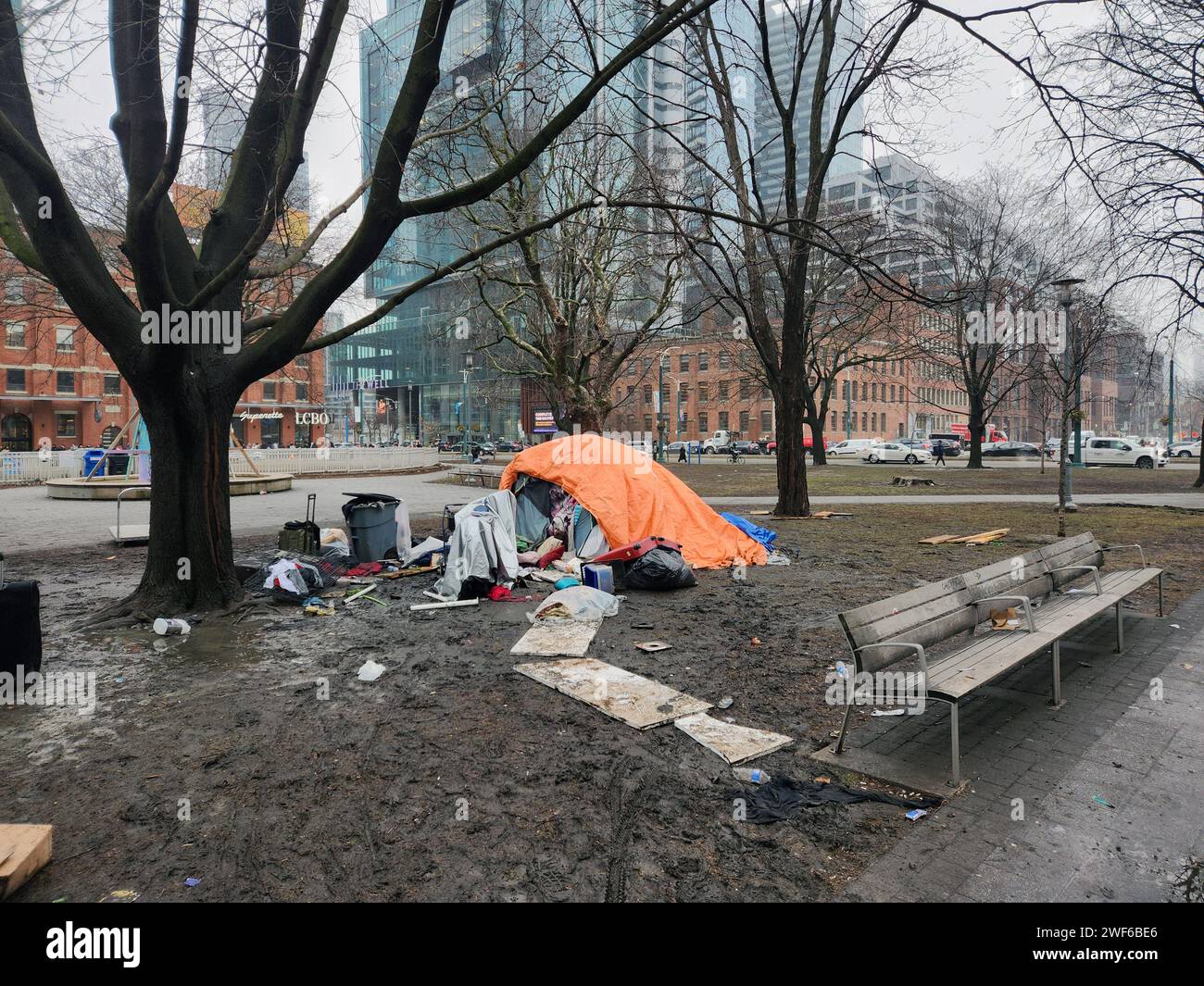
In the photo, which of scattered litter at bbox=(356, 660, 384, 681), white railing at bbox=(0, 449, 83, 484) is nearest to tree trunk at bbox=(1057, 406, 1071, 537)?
scattered litter at bbox=(356, 660, 384, 681)

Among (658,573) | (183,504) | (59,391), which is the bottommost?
(658,573)

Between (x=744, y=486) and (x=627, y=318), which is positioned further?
(x=627, y=318)

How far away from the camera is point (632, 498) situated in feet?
33.8

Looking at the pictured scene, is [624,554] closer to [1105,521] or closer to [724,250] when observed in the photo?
[724,250]

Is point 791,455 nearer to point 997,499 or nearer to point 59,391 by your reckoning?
point 997,499

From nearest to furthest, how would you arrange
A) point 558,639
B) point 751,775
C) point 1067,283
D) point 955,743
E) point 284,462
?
point 955,743
point 751,775
point 558,639
point 1067,283
point 284,462

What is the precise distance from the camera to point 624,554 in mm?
8977

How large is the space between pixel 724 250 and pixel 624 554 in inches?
278

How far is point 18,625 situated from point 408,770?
3577 millimetres

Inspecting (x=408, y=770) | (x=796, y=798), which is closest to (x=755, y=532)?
(x=796, y=798)

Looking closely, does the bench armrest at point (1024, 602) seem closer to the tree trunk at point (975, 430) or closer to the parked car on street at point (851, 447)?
the tree trunk at point (975, 430)

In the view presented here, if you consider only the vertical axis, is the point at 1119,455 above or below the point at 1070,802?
above
